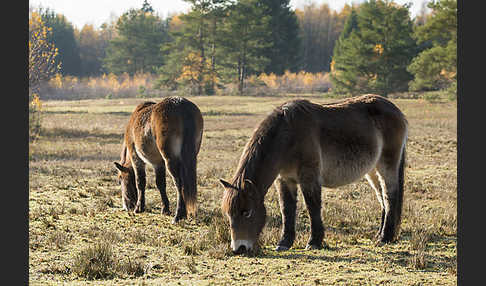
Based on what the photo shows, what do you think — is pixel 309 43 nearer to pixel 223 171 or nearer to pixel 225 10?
pixel 225 10

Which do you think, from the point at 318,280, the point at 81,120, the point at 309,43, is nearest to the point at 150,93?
the point at 81,120

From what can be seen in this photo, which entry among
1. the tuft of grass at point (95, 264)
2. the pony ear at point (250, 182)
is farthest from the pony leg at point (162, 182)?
the pony ear at point (250, 182)

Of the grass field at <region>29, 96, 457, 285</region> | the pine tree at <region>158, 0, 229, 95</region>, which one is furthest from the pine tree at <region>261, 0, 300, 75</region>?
the grass field at <region>29, 96, 457, 285</region>

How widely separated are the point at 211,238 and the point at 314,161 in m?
1.74

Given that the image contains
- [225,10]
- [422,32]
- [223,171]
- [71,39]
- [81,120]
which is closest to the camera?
[223,171]

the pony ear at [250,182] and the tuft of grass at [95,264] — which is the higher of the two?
the pony ear at [250,182]

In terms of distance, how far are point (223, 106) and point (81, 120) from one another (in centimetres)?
1326

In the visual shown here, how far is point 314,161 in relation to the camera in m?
6.00

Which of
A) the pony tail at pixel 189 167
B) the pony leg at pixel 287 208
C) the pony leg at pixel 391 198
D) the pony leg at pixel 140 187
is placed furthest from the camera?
the pony leg at pixel 140 187

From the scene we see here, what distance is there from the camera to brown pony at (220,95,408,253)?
5.42 metres

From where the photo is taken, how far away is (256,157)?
5.66m

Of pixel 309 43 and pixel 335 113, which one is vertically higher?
pixel 309 43

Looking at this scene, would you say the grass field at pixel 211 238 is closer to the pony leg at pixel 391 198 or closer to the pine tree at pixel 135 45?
the pony leg at pixel 391 198

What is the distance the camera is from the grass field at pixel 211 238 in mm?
5309
